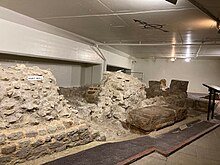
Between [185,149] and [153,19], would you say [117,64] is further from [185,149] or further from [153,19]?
[185,149]

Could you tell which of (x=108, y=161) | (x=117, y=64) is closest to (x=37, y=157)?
(x=108, y=161)

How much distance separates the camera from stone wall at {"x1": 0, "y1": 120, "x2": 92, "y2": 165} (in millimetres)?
2719

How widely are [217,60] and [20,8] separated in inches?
515

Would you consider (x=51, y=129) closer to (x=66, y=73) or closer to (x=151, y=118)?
(x=151, y=118)

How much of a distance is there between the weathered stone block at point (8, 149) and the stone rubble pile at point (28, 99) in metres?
0.30

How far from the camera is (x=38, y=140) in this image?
3004mm

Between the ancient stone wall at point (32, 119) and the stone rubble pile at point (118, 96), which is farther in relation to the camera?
the stone rubble pile at point (118, 96)

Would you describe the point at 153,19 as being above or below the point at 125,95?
above

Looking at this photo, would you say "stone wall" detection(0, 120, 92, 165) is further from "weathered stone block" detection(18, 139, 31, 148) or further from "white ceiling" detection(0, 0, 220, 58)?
"white ceiling" detection(0, 0, 220, 58)

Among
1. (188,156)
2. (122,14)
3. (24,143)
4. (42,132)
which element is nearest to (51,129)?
(42,132)

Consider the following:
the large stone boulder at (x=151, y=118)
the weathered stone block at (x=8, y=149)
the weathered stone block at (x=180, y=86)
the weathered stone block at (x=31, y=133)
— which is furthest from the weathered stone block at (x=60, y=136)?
the weathered stone block at (x=180, y=86)

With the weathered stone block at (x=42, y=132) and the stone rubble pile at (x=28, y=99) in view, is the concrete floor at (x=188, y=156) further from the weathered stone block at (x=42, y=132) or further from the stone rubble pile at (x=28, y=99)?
the stone rubble pile at (x=28, y=99)

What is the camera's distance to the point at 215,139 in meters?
3.87

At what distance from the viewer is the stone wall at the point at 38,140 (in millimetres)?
2719
